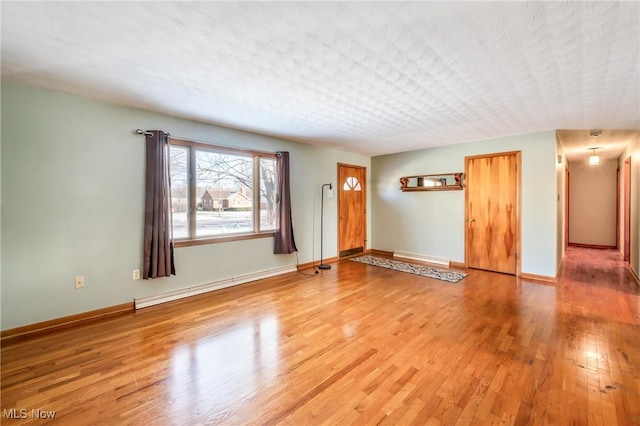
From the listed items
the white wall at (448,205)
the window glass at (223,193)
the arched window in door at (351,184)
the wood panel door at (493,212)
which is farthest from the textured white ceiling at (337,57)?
the arched window in door at (351,184)

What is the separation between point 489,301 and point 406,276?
1.32 m

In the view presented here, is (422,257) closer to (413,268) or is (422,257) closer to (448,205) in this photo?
(413,268)

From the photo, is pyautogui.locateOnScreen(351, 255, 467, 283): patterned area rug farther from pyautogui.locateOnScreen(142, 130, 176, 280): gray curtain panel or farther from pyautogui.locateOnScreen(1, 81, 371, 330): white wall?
pyautogui.locateOnScreen(142, 130, 176, 280): gray curtain panel

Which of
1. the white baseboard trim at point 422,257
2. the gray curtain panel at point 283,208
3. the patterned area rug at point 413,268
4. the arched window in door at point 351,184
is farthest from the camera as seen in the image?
the arched window in door at point 351,184

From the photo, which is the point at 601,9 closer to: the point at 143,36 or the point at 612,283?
the point at 143,36

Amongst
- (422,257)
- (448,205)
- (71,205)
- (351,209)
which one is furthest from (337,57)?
(422,257)

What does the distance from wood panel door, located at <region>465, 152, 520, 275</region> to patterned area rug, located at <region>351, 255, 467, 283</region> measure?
26.9 inches

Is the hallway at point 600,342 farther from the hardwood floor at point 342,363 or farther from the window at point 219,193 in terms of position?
the window at point 219,193

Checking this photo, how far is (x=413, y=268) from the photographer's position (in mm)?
5070

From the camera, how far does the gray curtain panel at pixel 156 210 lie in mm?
3254

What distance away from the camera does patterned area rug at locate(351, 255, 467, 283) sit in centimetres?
448

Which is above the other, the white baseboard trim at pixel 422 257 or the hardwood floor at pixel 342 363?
the white baseboard trim at pixel 422 257

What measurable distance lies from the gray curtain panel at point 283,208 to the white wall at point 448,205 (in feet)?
8.84

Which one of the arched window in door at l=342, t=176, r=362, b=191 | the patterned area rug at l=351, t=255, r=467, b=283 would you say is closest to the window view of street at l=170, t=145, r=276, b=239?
the arched window in door at l=342, t=176, r=362, b=191
